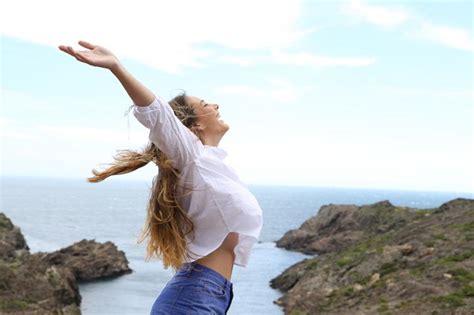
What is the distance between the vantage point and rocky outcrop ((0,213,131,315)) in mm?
29091

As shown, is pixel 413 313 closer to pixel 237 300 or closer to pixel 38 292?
pixel 38 292

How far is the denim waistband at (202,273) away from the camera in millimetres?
3191

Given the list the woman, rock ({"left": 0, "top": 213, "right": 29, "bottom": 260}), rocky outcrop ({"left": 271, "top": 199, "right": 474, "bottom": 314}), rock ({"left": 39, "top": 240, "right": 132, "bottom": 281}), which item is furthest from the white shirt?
rock ({"left": 39, "top": 240, "right": 132, "bottom": 281})

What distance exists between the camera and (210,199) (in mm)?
3240

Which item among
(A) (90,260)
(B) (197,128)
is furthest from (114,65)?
(A) (90,260)

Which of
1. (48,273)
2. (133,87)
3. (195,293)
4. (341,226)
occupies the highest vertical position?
(133,87)

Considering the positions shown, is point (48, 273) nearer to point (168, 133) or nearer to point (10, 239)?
point (10, 239)

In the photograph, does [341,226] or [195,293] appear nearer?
[195,293]

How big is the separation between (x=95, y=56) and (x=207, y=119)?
0.94 m

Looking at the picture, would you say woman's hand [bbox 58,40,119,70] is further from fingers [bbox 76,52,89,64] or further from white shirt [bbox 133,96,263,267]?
white shirt [bbox 133,96,263,267]

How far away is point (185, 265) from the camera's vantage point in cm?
329

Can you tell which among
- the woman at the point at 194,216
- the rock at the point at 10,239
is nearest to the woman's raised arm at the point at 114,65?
the woman at the point at 194,216

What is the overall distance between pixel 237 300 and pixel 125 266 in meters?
15.3

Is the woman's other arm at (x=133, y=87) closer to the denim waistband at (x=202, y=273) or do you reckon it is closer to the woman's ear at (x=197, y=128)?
the woman's ear at (x=197, y=128)
